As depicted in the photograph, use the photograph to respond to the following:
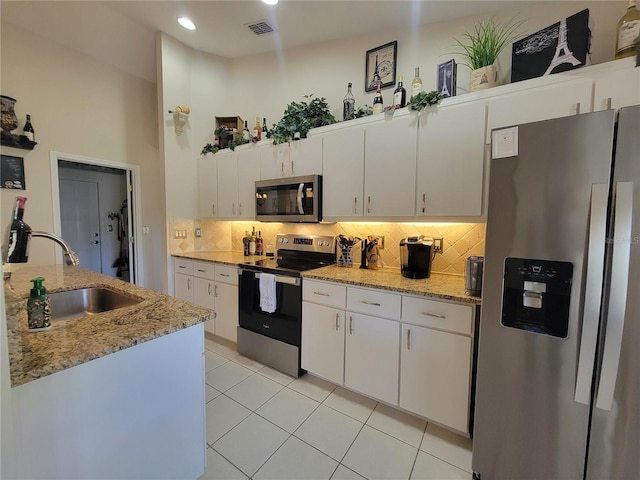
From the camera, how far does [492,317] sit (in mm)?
1309

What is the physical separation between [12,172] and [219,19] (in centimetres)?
258

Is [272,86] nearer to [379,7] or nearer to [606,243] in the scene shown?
[379,7]

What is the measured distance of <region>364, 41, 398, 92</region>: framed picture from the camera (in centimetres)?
250

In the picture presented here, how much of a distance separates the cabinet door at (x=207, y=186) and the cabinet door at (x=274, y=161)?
32.4 inches

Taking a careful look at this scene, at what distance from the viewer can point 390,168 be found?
6.86 feet

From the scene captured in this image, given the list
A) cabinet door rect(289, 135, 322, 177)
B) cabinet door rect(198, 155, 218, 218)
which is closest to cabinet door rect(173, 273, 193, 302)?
cabinet door rect(198, 155, 218, 218)

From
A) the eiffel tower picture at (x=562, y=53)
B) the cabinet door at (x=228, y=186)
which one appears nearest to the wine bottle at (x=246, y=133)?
the cabinet door at (x=228, y=186)

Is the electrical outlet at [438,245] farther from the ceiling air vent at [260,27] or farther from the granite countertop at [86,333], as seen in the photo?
the ceiling air vent at [260,27]

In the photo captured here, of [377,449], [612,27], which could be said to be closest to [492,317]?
[377,449]

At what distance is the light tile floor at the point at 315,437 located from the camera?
147 centimetres

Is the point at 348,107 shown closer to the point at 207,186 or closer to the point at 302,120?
the point at 302,120

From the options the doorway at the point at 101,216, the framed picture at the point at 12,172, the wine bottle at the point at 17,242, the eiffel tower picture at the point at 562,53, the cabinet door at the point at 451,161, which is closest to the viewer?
the wine bottle at the point at 17,242

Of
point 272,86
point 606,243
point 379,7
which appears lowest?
point 606,243

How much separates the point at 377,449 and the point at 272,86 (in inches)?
144
